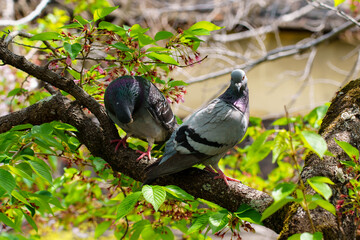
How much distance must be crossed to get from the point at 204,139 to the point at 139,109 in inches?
18.2

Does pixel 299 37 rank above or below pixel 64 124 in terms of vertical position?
below

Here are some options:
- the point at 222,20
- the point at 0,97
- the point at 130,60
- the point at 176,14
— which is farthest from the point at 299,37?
the point at 130,60

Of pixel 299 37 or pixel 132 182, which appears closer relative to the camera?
pixel 132 182

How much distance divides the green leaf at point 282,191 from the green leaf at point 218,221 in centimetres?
32

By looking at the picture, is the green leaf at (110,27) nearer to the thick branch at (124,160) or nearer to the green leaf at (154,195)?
the thick branch at (124,160)

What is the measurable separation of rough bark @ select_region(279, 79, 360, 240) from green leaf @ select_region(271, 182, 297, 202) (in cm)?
34

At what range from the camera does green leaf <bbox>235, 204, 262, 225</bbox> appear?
132 centimetres

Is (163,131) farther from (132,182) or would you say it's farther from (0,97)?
(0,97)

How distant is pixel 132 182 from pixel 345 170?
964 millimetres

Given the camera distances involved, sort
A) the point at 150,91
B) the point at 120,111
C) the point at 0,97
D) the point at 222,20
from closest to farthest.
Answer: the point at 120,111
the point at 150,91
the point at 0,97
the point at 222,20

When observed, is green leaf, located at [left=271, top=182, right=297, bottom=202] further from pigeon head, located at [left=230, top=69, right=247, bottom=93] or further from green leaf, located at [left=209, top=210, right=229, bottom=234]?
pigeon head, located at [left=230, top=69, right=247, bottom=93]

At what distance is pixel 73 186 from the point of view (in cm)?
241

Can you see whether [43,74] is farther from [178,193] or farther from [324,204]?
[324,204]

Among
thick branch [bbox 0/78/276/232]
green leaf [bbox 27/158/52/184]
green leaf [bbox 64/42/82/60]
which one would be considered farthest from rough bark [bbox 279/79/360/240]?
green leaf [bbox 64/42/82/60]
